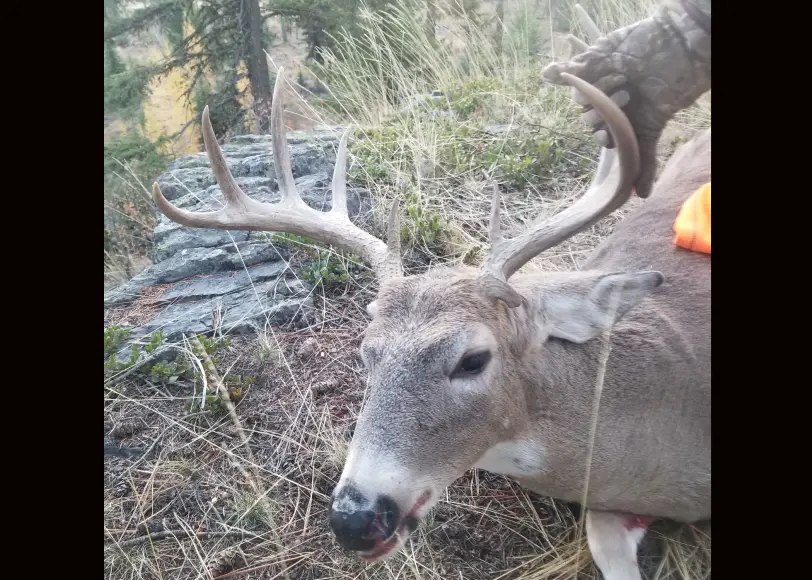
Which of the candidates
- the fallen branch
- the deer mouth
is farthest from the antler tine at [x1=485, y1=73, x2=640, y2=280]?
the fallen branch

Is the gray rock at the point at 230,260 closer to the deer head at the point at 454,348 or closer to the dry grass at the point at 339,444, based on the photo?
the dry grass at the point at 339,444

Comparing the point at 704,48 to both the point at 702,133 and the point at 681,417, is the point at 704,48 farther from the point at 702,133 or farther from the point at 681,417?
the point at 681,417

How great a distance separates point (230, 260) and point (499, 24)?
1.61 meters

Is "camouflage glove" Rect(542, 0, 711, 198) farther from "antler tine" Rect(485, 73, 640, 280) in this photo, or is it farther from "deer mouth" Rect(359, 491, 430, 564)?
"deer mouth" Rect(359, 491, 430, 564)

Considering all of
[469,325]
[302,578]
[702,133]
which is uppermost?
[702,133]

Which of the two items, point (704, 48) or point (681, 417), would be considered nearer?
point (704, 48)

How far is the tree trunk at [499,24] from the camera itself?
7.07 ft

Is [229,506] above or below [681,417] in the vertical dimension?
below

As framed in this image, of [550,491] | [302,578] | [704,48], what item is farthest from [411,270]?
[704,48]

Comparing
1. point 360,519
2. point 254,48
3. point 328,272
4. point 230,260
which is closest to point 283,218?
point 254,48

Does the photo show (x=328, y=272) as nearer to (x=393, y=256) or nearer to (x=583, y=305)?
(x=393, y=256)
